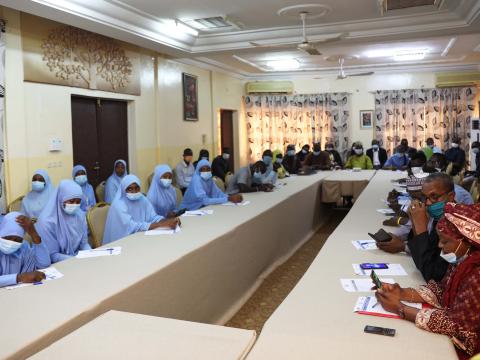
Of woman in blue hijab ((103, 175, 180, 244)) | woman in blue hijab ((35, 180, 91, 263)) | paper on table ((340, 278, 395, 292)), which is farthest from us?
woman in blue hijab ((103, 175, 180, 244))

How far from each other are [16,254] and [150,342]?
4.74ft

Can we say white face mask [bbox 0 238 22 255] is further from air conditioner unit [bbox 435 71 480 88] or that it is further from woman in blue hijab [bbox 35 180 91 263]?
air conditioner unit [bbox 435 71 480 88]

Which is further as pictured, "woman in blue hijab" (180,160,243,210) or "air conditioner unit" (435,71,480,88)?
"air conditioner unit" (435,71,480,88)

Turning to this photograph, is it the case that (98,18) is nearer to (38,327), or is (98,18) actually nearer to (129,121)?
(129,121)

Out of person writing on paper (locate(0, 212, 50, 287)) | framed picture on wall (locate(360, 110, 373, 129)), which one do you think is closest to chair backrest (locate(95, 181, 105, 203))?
person writing on paper (locate(0, 212, 50, 287))

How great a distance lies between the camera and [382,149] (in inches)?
412

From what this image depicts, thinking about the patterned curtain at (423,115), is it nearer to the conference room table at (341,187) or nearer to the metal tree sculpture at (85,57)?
the conference room table at (341,187)

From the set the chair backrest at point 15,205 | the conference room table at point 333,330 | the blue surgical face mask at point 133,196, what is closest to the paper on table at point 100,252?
the blue surgical face mask at point 133,196

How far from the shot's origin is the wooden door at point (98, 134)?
6270mm

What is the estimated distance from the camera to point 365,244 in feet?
10.2

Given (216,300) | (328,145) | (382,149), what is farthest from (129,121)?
(382,149)

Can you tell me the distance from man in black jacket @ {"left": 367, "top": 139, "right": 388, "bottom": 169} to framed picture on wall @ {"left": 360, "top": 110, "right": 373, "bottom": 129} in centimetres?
98

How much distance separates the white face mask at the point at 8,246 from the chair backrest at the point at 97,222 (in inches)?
44.1

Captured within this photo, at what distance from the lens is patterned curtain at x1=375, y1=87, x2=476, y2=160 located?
10406mm
